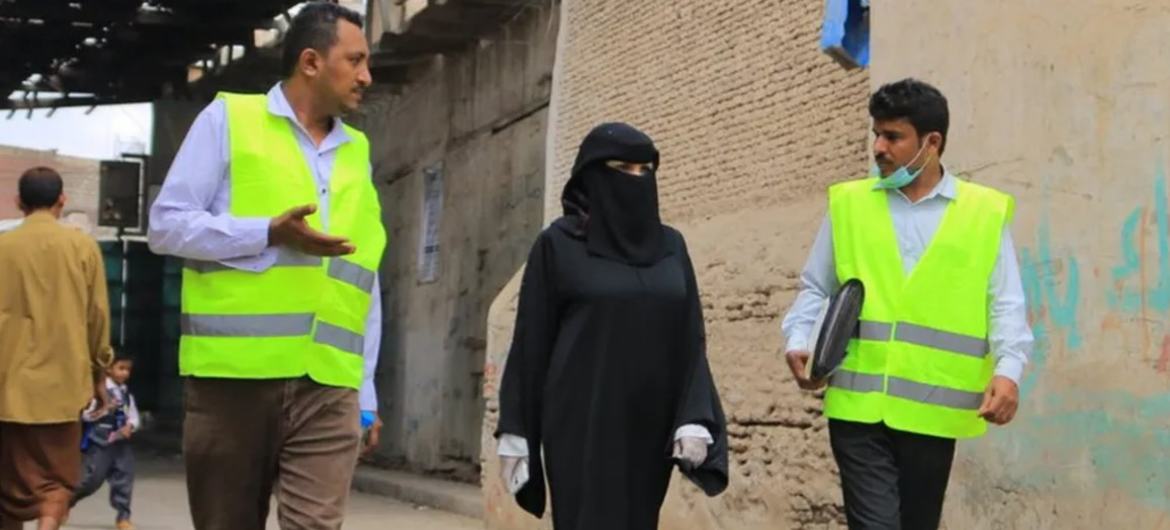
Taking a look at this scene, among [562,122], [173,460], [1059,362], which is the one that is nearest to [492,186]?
[562,122]

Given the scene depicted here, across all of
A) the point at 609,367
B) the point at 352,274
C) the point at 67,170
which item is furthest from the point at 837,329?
the point at 67,170

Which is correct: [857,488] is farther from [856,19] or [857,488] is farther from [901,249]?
[856,19]

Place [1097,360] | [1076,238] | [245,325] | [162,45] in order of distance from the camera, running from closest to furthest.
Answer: [245,325] → [1097,360] → [1076,238] → [162,45]

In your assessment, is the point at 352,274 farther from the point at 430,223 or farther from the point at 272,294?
the point at 430,223

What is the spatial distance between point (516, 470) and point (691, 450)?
0.50 m

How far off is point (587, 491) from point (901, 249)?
1175mm

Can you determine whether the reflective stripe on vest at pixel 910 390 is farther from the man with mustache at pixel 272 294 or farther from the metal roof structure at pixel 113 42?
the metal roof structure at pixel 113 42

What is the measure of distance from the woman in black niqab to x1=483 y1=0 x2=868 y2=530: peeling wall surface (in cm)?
369

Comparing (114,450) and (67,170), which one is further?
(67,170)

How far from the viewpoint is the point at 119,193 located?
30.0 m

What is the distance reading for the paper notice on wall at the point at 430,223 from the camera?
64.7ft

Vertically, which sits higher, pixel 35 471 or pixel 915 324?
pixel 915 324

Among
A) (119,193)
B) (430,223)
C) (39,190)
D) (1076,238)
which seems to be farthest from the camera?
(119,193)

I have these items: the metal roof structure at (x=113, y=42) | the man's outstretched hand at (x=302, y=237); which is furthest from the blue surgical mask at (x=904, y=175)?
the metal roof structure at (x=113, y=42)
